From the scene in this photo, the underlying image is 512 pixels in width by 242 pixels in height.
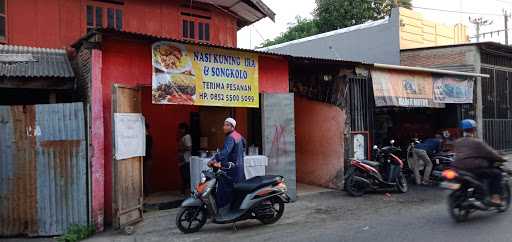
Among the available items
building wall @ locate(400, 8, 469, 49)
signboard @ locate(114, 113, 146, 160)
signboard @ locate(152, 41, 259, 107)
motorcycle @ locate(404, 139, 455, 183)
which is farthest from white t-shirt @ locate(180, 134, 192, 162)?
building wall @ locate(400, 8, 469, 49)

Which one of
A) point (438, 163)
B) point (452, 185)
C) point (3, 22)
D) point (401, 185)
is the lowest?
point (401, 185)

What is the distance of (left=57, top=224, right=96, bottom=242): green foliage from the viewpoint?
291 inches

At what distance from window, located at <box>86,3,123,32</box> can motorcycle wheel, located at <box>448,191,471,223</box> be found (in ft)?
28.5

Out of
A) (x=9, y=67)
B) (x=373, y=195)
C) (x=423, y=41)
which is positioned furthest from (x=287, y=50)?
(x=9, y=67)

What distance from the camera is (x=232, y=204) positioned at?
753cm

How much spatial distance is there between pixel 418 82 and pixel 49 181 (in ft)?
32.1

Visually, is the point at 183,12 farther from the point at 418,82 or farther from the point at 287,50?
the point at 287,50

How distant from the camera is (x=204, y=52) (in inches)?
353

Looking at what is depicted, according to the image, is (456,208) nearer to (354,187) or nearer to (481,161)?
(481,161)

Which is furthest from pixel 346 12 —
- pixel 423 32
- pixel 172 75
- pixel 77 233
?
pixel 77 233

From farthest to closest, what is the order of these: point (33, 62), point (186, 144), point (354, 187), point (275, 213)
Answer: point (186, 144)
point (354, 187)
point (33, 62)
point (275, 213)

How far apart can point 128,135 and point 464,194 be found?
538 cm

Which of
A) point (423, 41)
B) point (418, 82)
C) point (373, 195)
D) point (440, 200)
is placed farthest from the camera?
point (423, 41)

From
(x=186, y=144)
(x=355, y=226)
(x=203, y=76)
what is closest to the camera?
(x=355, y=226)
